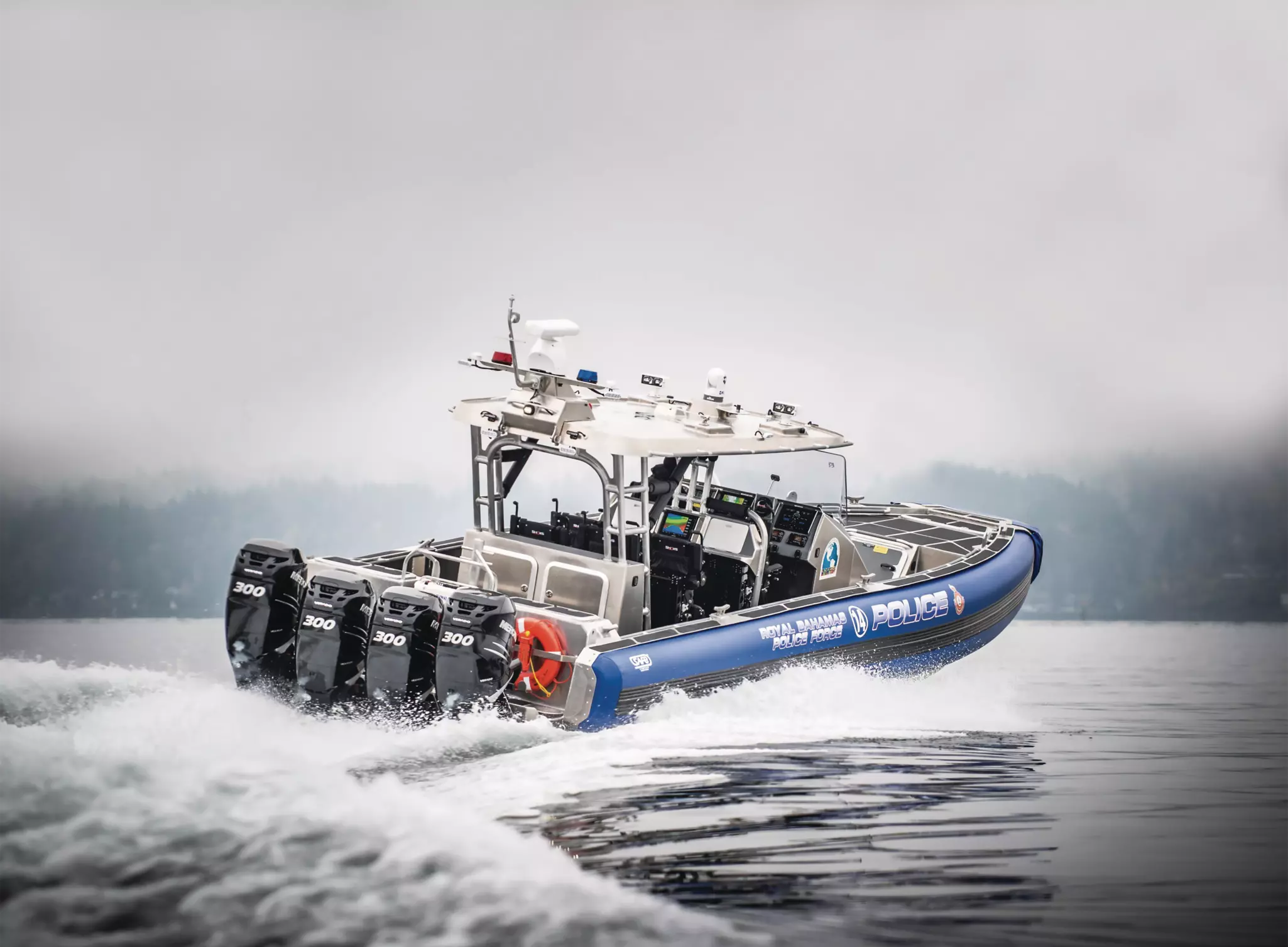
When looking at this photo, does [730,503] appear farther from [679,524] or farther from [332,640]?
[332,640]

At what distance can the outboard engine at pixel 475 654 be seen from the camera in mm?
7094

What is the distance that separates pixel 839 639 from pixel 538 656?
1.78 meters

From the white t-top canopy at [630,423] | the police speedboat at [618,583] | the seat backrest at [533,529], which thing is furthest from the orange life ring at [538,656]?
the seat backrest at [533,529]

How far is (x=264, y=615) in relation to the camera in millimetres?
7941

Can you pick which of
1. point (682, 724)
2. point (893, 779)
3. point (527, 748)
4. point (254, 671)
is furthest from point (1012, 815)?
point (254, 671)

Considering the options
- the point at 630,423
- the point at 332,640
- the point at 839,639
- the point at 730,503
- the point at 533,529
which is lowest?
the point at 839,639

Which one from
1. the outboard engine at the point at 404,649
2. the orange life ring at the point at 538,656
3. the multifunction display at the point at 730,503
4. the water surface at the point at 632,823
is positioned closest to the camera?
the water surface at the point at 632,823

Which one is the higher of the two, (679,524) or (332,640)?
(679,524)

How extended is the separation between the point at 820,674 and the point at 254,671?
2987 mm

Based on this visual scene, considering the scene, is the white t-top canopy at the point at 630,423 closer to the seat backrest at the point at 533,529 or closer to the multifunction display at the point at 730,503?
the multifunction display at the point at 730,503

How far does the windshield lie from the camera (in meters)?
9.20

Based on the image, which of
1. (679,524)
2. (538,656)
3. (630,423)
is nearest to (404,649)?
(538,656)

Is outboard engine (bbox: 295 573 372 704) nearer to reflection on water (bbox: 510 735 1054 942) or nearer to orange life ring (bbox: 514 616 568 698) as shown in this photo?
orange life ring (bbox: 514 616 568 698)

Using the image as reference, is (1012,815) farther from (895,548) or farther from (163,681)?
(163,681)
